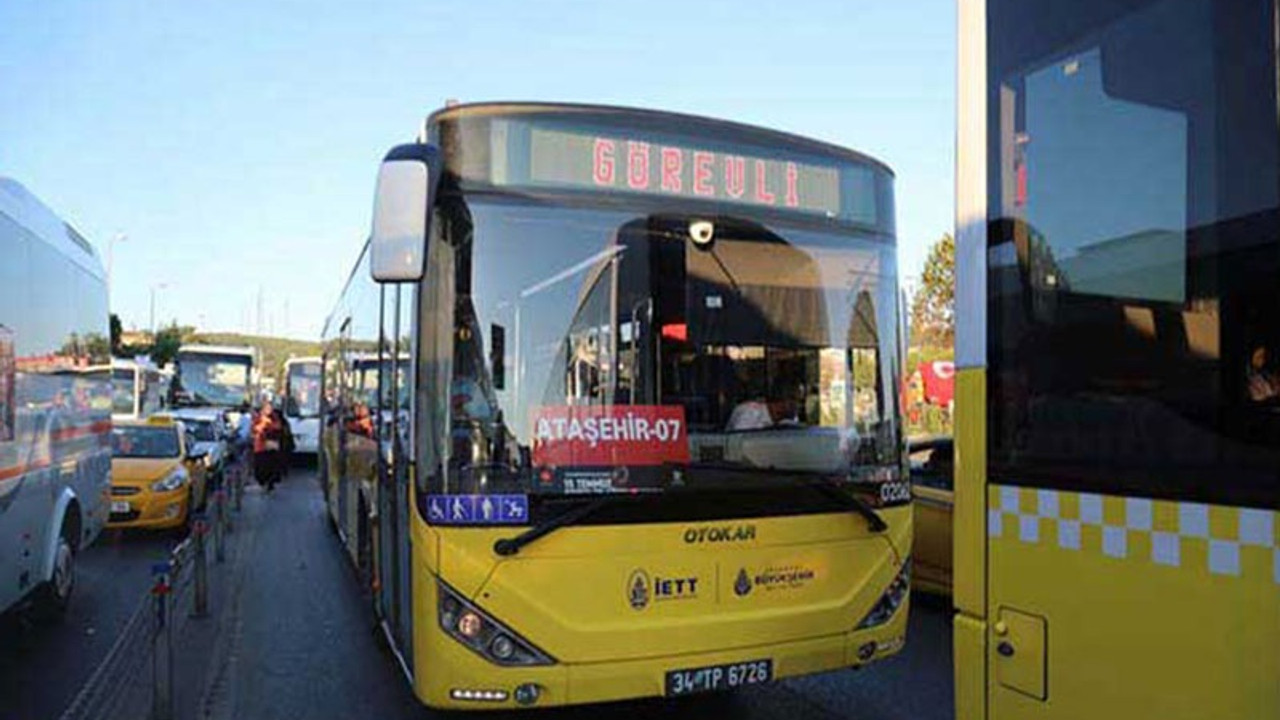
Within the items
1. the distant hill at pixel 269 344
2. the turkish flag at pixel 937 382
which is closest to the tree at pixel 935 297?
A: the turkish flag at pixel 937 382

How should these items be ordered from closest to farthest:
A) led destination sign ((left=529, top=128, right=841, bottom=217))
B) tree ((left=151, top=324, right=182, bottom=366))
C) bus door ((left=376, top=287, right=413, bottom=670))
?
led destination sign ((left=529, top=128, right=841, bottom=217))
bus door ((left=376, top=287, right=413, bottom=670))
tree ((left=151, top=324, right=182, bottom=366))

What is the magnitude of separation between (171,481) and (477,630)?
34.7 ft

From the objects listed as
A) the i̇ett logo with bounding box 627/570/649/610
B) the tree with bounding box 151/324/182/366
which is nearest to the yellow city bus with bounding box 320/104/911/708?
the i̇ett logo with bounding box 627/570/649/610

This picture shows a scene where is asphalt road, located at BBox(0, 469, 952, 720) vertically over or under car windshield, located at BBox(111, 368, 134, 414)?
under

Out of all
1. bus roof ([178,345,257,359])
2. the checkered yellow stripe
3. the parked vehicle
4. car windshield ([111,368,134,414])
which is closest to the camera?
the checkered yellow stripe

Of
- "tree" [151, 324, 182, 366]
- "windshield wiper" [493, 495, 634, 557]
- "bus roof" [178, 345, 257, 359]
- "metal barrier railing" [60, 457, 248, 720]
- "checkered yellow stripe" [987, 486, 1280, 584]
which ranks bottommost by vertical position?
"metal barrier railing" [60, 457, 248, 720]

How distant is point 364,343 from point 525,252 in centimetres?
399

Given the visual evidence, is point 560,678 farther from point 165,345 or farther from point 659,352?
point 165,345

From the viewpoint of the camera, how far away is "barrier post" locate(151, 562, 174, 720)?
5.40m

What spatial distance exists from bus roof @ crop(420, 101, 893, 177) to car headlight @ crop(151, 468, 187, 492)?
34.0 feet

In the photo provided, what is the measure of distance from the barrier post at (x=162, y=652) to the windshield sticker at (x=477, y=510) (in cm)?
201

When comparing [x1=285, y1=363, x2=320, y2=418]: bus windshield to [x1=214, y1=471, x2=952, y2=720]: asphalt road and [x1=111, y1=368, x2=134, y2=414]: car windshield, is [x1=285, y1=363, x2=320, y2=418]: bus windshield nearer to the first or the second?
[x1=111, y1=368, x2=134, y2=414]: car windshield

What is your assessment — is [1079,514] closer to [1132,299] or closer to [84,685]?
[1132,299]

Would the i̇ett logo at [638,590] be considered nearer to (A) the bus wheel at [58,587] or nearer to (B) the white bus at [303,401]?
(A) the bus wheel at [58,587]
